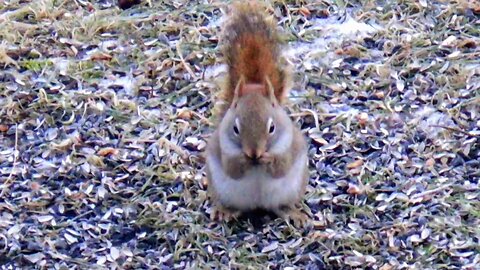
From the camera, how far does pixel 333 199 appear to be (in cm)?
401

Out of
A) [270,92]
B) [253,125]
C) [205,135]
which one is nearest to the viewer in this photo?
[253,125]

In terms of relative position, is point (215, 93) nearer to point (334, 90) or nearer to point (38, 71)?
point (334, 90)

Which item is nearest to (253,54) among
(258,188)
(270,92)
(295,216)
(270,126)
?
(270,92)

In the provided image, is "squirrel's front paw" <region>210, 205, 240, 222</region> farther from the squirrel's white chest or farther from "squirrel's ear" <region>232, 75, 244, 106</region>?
"squirrel's ear" <region>232, 75, 244, 106</region>

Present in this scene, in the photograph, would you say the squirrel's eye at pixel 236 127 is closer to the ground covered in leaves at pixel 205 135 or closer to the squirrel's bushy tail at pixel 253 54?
the squirrel's bushy tail at pixel 253 54

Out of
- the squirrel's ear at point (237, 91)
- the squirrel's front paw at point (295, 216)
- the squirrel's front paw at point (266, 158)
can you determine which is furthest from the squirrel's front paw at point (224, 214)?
the squirrel's ear at point (237, 91)

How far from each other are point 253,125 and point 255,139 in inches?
1.8

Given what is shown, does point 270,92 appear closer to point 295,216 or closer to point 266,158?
point 266,158

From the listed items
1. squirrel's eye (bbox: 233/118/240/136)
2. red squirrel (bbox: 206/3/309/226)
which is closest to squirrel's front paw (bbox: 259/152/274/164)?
red squirrel (bbox: 206/3/309/226)

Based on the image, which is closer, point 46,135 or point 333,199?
point 333,199

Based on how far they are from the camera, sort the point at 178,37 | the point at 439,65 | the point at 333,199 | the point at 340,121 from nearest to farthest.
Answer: the point at 333,199 < the point at 340,121 < the point at 439,65 < the point at 178,37

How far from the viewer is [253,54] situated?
12.9 ft

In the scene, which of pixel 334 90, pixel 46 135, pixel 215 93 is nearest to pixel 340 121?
pixel 334 90

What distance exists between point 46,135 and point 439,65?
5.15ft
